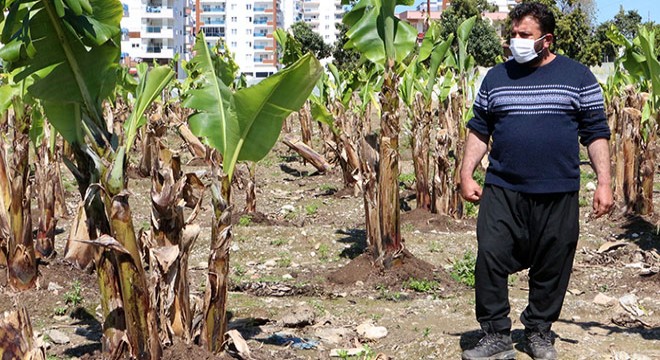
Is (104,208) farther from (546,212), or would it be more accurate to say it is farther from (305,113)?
(305,113)

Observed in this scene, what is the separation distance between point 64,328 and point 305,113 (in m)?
13.6

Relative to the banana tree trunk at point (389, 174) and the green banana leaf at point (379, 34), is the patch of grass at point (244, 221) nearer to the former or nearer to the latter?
the banana tree trunk at point (389, 174)

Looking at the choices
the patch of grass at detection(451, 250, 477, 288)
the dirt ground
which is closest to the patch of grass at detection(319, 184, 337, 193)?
the dirt ground

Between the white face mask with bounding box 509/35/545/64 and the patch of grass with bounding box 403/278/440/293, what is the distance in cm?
321

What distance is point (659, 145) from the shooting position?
43.0 feet

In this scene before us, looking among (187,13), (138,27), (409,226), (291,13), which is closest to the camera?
(409,226)

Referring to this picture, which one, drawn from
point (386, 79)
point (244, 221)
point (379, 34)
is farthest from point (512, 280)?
point (244, 221)

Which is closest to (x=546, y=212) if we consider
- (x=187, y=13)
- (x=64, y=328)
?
(x=64, y=328)

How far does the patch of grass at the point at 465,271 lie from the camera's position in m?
7.70

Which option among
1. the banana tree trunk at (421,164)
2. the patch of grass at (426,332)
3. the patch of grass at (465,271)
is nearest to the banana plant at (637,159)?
the banana tree trunk at (421,164)

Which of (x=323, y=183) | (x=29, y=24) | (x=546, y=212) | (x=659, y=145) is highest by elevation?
(x=29, y=24)

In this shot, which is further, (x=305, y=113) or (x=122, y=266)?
(x=305, y=113)

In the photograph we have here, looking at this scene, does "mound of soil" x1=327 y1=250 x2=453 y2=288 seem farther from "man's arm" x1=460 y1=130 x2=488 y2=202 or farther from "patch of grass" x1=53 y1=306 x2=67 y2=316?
"man's arm" x1=460 y1=130 x2=488 y2=202

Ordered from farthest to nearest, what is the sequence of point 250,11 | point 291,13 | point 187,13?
point 291,13
point 250,11
point 187,13
